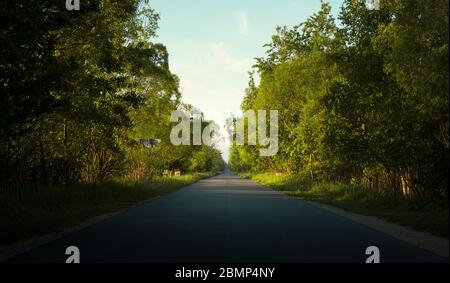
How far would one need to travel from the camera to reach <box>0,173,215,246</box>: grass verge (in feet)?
45.3

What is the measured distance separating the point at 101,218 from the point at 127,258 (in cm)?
841

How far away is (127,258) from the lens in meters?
9.15

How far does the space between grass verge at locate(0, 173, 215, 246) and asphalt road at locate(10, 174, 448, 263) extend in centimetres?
131

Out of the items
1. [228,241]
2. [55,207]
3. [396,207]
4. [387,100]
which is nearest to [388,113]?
[387,100]

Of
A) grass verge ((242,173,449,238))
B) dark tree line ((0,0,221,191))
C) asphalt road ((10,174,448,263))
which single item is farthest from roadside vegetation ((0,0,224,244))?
grass verge ((242,173,449,238))

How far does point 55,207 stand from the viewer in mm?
19344

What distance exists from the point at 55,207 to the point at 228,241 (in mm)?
10145

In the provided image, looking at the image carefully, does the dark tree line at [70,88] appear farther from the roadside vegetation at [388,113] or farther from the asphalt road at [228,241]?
the roadside vegetation at [388,113]

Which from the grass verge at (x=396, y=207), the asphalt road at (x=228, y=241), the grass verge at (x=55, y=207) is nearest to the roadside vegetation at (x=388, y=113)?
the grass verge at (x=396, y=207)

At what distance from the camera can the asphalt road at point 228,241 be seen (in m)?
9.25

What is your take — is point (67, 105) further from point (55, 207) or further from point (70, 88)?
point (55, 207)

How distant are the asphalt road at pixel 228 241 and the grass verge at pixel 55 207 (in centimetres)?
131

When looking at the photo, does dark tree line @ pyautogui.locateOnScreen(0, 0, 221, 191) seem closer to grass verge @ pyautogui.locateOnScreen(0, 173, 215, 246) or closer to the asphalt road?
grass verge @ pyautogui.locateOnScreen(0, 173, 215, 246)
